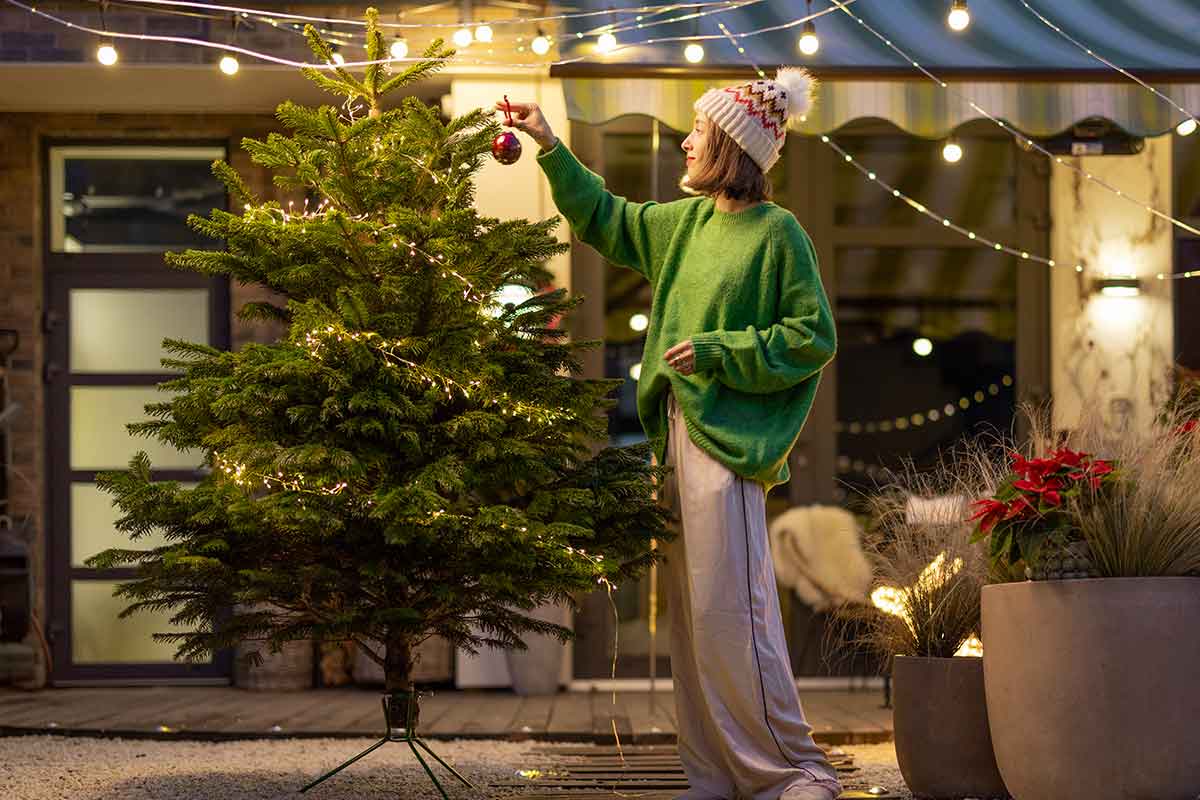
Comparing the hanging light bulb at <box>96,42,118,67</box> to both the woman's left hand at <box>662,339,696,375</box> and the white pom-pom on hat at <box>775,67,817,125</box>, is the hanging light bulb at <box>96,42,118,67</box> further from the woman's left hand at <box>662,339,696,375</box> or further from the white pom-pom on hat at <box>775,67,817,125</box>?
the woman's left hand at <box>662,339,696,375</box>

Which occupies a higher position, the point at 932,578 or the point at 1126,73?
the point at 1126,73

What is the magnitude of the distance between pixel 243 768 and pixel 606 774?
101cm

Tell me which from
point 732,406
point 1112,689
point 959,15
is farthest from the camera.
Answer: point 959,15

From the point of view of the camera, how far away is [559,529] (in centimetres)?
360

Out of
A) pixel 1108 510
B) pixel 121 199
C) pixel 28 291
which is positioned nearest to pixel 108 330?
pixel 28 291

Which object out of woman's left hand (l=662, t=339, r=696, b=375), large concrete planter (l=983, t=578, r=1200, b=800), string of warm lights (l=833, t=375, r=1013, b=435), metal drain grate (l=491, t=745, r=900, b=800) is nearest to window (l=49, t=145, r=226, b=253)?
string of warm lights (l=833, t=375, r=1013, b=435)

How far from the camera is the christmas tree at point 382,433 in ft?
11.8

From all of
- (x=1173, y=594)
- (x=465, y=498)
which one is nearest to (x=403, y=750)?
(x=465, y=498)

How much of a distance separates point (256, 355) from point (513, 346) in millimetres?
611

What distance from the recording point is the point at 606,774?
176 inches

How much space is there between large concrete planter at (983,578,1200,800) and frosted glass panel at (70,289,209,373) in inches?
194

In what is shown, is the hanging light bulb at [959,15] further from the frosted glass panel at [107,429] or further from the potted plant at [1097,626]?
the frosted glass panel at [107,429]

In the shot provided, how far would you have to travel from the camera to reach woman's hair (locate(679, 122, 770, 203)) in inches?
143

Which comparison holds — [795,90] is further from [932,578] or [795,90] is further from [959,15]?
[959,15]
